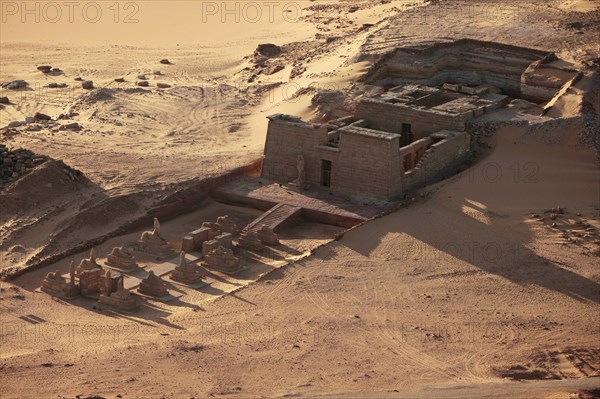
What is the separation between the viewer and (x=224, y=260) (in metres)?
31.9

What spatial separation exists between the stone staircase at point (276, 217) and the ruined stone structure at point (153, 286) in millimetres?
3793

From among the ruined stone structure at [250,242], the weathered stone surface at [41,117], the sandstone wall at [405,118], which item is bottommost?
the ruined stone structure at [250,242]

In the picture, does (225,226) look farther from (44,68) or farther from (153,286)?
(44,68)

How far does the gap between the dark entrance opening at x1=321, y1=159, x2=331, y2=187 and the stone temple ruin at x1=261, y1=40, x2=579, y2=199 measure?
0.03m

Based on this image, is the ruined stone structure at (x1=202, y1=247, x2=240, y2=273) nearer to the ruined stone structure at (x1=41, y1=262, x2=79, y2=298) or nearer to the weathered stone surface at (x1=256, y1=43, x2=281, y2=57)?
the ruined stone structure at (x1=41, y1=262, x2=79, y2=298)

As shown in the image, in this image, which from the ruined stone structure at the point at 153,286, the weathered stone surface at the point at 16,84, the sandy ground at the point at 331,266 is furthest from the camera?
the weathered stone surface at the point at 16,84

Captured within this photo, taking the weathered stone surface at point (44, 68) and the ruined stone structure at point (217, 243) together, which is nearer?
the ruined stone structure at point (217, 243)

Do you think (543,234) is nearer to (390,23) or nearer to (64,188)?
(64,188)

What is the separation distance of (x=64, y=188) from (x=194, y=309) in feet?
24.4

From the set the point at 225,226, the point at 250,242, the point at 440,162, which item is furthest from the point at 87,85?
the point at 250,242

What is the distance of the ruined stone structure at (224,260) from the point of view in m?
31.9

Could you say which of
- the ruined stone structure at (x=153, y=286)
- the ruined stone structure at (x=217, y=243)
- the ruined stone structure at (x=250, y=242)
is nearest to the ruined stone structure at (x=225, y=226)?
the ruined stone structure at (x=250, y=242)

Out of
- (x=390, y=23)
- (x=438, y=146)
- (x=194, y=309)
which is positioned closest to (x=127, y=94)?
(x=390, y=23)

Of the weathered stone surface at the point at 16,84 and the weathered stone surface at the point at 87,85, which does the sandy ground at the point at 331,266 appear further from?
the weathered stone surface at the point at 16,84
